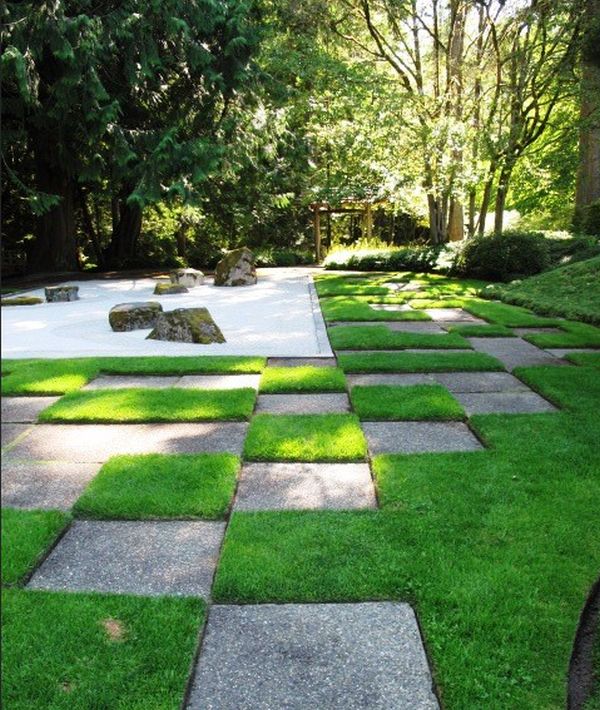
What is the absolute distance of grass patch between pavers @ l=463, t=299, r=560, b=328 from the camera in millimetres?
9086

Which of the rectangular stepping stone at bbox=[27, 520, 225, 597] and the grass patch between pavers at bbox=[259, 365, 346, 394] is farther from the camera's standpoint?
the grass patch between pavers at bbox=[259, 365, 346, 394]

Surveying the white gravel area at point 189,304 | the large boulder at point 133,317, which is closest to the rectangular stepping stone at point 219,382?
the white gravel area at point 189,304

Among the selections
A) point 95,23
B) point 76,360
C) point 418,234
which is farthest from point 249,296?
point 418,234

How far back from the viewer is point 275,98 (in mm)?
16547

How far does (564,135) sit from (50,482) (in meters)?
18.0

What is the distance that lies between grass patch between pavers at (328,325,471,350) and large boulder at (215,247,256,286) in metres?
7.42

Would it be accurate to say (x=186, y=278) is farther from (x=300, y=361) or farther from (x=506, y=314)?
(x=300, y=361)

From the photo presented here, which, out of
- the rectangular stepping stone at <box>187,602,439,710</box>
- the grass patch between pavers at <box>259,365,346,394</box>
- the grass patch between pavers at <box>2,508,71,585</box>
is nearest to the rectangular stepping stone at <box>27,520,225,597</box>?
the grass patch between pavers at <box>2,508,71,585</box>

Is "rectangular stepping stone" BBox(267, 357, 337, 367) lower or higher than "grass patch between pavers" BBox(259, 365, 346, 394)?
lower

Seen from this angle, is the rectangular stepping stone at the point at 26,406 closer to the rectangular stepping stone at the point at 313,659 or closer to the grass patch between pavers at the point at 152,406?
the grass patch between pavers at the point at 152,406

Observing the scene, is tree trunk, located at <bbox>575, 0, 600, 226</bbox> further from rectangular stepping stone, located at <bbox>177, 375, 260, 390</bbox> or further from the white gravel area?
rectangular stepping stone, located at <bbox>177, 375, 260, 390</bbox>

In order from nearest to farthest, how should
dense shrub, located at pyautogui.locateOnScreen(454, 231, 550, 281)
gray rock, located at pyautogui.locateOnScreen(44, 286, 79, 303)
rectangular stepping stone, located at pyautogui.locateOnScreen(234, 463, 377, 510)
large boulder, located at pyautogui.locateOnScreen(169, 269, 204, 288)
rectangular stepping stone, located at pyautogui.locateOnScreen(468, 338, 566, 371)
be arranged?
rectangular stepping stone, located at pyautogui.locateOnScreen(234, 463, 377, 510), rectangular stepping stone, located at pyautogui.locateOnScreen(468, 338, 566, 371), gray rock, located at pyautogui.locateOnScreen(44, 286, 79, 303), dense shrub, located at pyautogui.locateOnScreen(454, 231, 550, 281), large boulder, located at pyautogui.locateOnScreen(169, 269, 204, 288)

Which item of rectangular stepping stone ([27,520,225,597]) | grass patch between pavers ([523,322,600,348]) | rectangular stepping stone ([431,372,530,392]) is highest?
rectangular stepping stone ([27,520,225,597])

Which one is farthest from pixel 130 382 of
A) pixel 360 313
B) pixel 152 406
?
pixel 360 313
